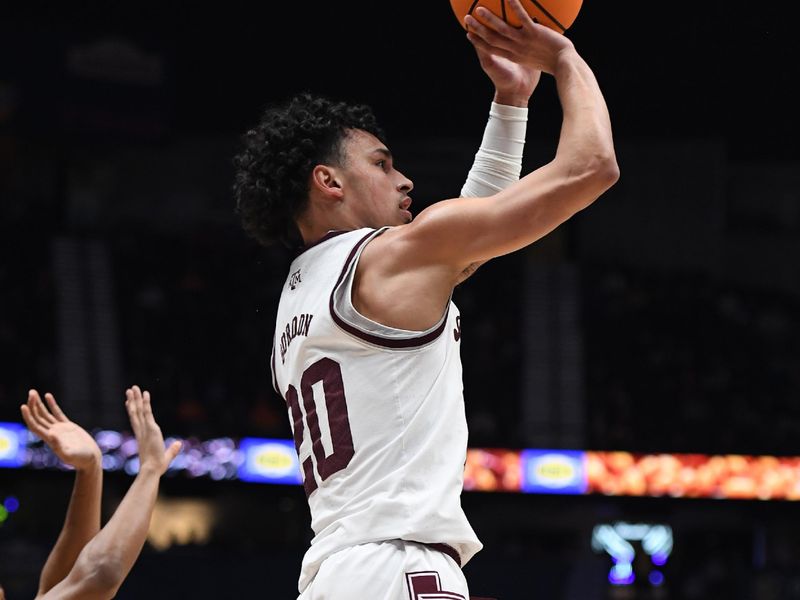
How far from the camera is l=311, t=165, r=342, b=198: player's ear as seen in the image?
9.92ft

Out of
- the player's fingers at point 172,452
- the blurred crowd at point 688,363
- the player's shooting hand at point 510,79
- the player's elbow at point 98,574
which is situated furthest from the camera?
the blurred crowd at point 688,363

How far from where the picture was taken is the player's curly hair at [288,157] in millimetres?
3098

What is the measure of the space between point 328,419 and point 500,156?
2.84 feet

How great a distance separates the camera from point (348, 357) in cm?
274

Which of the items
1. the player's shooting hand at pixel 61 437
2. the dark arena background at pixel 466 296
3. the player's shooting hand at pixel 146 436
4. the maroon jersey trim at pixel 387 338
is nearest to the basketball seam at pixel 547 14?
the maroon jersey trim at pixel 387 338

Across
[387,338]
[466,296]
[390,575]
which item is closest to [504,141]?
[387,338]

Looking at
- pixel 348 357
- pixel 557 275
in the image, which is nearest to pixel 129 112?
pixel 557 275

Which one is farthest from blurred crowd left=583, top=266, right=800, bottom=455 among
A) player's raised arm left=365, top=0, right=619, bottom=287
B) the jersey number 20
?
player's raised arm left=365, top=0, right=619, bottom=287

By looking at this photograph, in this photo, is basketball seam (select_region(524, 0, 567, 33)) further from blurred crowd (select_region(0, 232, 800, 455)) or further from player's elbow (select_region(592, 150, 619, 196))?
blurred crowd (select_region(0, 232, 800, 455))

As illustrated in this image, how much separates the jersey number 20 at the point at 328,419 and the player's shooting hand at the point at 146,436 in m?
0.93

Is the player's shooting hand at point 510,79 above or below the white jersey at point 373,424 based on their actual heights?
above

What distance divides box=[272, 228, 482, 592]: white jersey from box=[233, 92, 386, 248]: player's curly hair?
337mm

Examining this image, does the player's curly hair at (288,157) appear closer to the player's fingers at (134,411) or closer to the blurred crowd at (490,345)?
the player's fingers at (134,411)

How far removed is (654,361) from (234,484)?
638 cm
